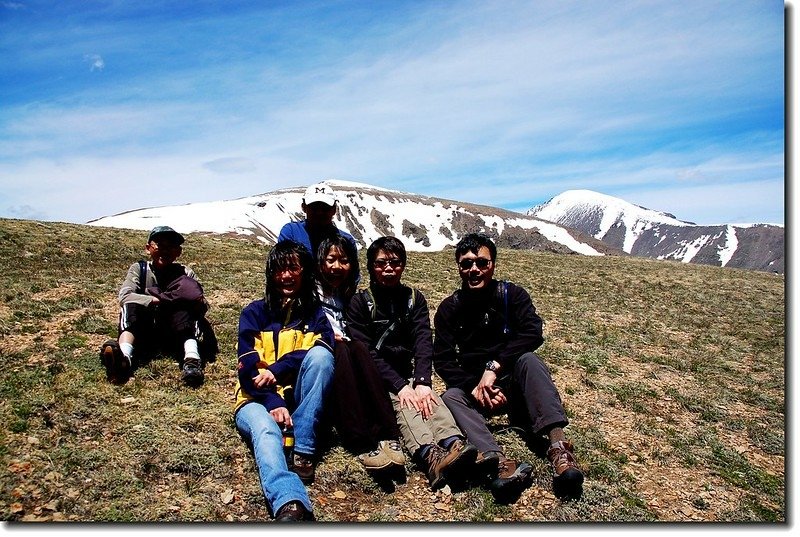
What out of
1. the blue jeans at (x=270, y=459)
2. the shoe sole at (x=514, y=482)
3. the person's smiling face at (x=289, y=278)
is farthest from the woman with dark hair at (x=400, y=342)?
the blue jeans at (x=270, y=459)

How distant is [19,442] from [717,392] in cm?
1268

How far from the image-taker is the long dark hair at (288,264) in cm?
699

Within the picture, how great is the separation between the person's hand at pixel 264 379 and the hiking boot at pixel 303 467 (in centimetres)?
99

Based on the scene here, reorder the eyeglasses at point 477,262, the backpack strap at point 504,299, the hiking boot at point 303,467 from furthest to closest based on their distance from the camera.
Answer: the backpack strap at point 504,299 < the eyeglasses at point 477,262 < the hiking boot at point 303,467

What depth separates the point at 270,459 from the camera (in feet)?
18.3

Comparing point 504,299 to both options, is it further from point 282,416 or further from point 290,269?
point 282,416

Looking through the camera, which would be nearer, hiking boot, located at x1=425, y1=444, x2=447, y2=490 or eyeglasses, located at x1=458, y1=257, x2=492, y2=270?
hiking boot, located at x1=425, y1=444, x2=447, y2=490

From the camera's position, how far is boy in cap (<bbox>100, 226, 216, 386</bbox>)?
8469 millimetres

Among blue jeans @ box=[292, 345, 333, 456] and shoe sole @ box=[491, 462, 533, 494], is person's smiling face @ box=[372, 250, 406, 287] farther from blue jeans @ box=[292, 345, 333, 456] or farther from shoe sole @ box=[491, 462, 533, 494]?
shoe sole @ box=[491, 462, 533, 494]

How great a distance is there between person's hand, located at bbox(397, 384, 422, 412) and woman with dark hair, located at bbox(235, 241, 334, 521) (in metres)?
1.11

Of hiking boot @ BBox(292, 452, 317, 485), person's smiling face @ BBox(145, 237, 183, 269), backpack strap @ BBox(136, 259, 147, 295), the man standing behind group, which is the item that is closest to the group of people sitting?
hiking boot @ BBox(292, 452, 317, 485)

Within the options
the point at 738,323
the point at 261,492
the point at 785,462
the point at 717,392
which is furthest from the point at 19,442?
the point at 738,323

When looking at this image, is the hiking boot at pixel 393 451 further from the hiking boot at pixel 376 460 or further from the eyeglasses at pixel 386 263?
the eyeglasses at pixel 386 263

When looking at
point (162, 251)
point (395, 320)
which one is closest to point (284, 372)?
point (395, 320)
